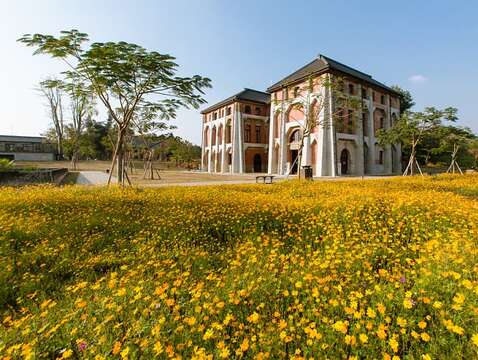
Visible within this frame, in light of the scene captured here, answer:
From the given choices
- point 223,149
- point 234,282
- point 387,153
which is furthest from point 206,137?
point 234,282

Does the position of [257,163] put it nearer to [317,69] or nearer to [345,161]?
[345,161]

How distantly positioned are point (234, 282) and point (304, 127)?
23109mm

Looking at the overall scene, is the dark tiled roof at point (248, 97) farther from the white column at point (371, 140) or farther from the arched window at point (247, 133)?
the white column at point (371, 140)

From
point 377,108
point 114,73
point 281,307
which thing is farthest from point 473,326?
point 377,108

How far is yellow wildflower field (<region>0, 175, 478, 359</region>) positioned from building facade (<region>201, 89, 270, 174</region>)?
34090 millimetres

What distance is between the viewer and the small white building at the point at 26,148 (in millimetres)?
53562

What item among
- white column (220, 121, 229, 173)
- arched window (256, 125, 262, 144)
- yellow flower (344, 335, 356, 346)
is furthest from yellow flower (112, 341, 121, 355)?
white column (220, 121, 229, 173)

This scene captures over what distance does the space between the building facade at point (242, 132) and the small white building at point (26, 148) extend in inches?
1547

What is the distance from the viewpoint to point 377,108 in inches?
1415

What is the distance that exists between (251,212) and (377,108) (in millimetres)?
37130

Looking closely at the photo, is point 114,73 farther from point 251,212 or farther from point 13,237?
point 251,212

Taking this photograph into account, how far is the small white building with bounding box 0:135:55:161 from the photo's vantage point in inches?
2109

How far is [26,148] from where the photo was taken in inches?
2178

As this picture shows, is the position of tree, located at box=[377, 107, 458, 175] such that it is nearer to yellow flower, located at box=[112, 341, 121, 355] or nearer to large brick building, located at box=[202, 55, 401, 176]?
large brick building, located at box=[202, 55, 401, 176]
